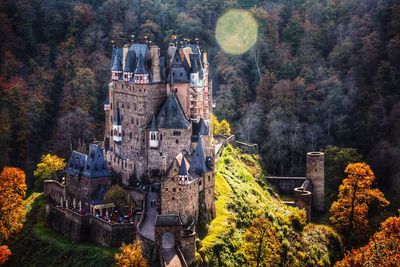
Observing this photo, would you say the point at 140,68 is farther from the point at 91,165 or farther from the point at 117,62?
the point at 91,165

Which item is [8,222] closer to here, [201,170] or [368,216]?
[201,170]

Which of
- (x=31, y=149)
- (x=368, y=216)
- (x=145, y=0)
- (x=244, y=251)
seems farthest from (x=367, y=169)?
(x=145, y=0)

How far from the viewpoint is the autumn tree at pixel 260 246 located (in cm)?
6838

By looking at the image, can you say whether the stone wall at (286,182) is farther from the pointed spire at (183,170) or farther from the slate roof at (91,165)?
the pointed spire at (183,170)

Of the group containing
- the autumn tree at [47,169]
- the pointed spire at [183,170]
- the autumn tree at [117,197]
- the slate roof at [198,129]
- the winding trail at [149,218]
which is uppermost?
the slate roof at [198,129]

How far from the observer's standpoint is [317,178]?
8688cm

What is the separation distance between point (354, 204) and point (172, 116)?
2374 cm

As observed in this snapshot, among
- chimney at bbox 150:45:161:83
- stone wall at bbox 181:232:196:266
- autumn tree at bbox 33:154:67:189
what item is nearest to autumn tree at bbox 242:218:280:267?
stone wall at bbox 181:232:196:266

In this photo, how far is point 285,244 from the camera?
73.4 m

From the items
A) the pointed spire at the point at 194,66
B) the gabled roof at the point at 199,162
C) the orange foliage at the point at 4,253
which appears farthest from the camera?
the pointed spire at the point at 194,66

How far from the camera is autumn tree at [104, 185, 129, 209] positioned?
7156 cm

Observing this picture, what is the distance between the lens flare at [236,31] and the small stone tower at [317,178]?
39475 millimetres

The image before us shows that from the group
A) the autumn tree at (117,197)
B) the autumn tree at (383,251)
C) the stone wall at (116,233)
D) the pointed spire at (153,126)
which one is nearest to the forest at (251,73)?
the autumn tree at (383,251)

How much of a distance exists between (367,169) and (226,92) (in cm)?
3645
